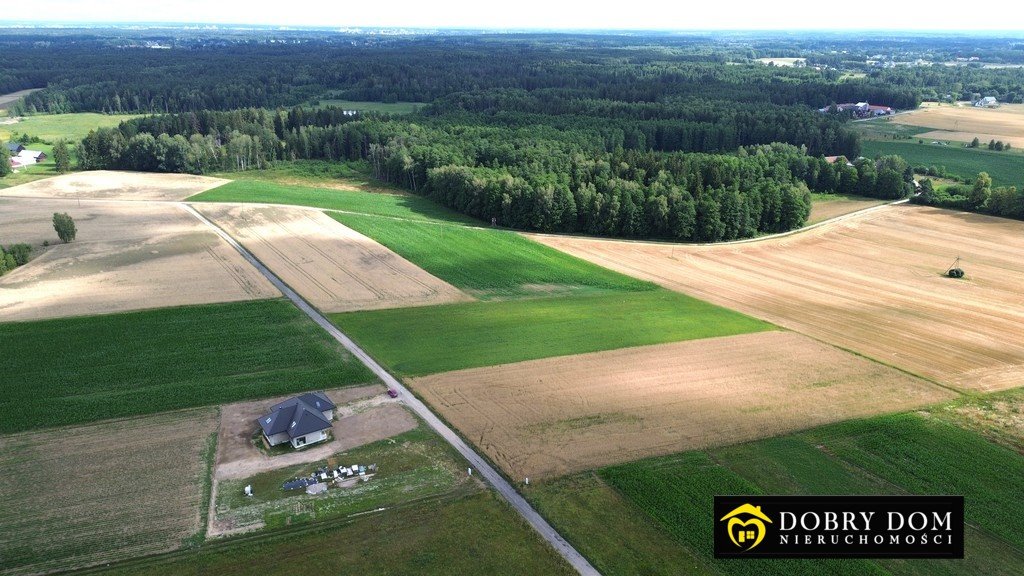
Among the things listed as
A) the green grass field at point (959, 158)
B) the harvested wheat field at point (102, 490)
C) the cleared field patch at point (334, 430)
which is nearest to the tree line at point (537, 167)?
the green grass field at point (959, 158)

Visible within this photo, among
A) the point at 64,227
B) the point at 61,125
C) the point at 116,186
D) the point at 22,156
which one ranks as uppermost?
the point at 61,125

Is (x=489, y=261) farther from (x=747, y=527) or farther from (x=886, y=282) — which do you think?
(x=747, y=527)

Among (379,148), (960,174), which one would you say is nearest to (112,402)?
(379,148)

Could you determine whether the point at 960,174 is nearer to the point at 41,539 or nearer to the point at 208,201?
the point at 208,201

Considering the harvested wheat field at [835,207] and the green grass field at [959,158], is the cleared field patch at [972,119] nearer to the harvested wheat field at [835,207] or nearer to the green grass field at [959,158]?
the green grass field at [959,158]

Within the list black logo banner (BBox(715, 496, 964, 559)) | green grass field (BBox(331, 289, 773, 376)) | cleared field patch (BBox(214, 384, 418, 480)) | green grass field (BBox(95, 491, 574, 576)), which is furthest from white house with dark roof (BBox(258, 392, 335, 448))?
black logo banner (BBox(715, 496, 964, 559))

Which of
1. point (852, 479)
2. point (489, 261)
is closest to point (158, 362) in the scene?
point (489, 261)

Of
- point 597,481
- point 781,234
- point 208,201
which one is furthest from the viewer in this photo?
point 208,201
